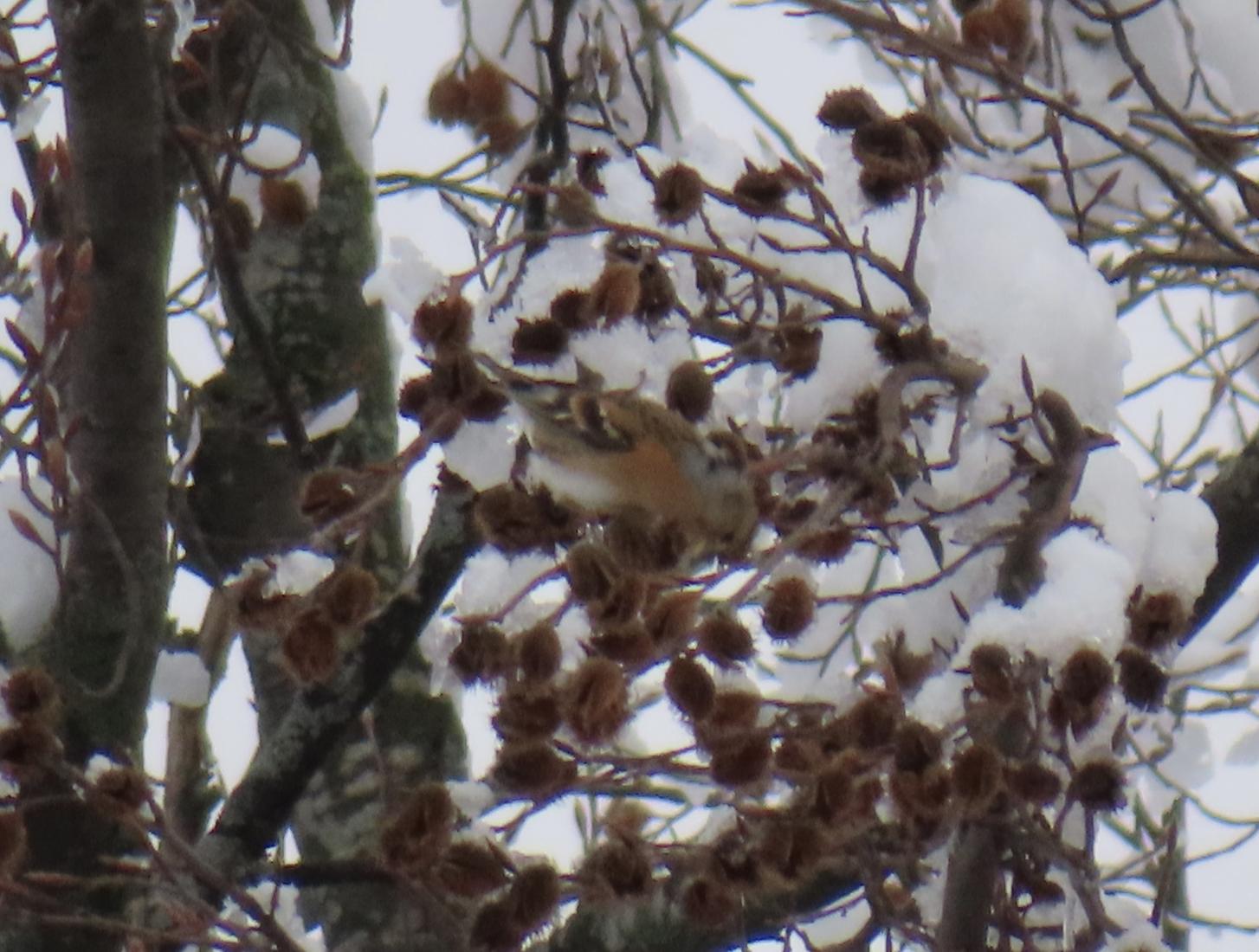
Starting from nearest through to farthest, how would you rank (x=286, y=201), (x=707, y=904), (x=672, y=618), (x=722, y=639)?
(x=672, y=618), (x=722, y=639), (x=707, y=904), (x=286, y=201)

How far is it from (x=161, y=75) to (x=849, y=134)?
95 centimetres

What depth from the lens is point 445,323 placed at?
69.4 inches

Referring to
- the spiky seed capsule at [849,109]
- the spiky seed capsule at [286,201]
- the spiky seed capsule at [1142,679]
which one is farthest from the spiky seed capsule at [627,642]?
the spiky seed capsule at [286,201]

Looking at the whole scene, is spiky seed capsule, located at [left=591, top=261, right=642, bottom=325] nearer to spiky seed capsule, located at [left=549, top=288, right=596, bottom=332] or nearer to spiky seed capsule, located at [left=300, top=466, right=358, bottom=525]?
spiky seed capsule, located at [left=549, top=288, right=596, bottom=332]

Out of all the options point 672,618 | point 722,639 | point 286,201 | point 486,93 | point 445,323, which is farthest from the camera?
point 486,93

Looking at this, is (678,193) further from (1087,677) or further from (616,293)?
(1087,677)

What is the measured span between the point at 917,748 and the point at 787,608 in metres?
0.22

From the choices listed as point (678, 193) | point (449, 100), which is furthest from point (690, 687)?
point (449, 100)

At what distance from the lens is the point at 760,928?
2.33 m

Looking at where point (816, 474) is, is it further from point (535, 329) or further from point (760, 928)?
point (760, 928)

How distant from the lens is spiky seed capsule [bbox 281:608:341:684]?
1741mm

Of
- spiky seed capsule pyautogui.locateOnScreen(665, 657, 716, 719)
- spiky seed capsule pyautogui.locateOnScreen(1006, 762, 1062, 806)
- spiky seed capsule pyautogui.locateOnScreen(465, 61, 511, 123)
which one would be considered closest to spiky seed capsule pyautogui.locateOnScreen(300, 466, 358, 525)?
spiky seed capsule pyautogui.locateOnScreen(665, 657, 716, 719)

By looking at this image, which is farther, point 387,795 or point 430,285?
point 387,795

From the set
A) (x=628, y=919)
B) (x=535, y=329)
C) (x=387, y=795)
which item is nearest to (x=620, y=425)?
(x=535, y=329)
